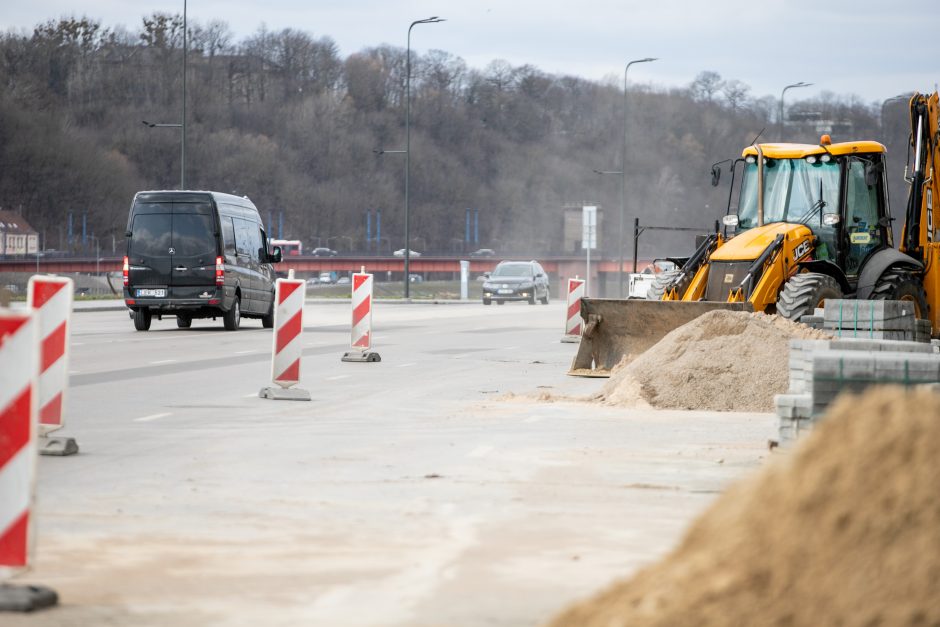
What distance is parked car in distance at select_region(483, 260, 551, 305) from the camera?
58.1 m

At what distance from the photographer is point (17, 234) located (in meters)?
104

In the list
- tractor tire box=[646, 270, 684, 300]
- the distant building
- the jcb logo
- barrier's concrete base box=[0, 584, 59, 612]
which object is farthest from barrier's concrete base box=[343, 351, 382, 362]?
the distant building

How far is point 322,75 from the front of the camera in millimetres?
147375

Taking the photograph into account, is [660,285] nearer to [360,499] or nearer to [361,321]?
[361,321]

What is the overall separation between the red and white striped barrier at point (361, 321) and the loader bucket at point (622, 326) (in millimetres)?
2933

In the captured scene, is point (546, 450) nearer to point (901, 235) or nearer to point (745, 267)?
point (745, 267)

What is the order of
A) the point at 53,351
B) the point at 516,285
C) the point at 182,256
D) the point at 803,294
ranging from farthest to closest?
the point at 516,285
the point at 182,256
the point at 803,294
the point at 53,351

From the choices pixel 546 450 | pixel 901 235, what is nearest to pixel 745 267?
pixel 901 235

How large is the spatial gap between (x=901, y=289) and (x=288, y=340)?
977 centimetres

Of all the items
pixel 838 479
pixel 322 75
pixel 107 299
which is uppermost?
pixel 322 75

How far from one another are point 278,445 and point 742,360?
573 centimetres

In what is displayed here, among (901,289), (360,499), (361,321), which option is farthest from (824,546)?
(901,289)

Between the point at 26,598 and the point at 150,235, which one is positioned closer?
the point at 26,598

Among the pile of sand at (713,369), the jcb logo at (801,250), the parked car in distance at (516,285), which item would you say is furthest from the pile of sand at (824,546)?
the parked car in distance at (516,285)
